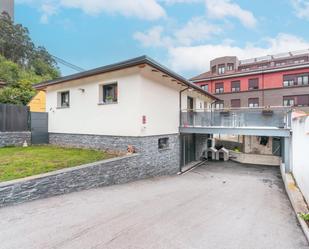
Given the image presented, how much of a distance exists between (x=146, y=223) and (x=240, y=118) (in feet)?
27.7

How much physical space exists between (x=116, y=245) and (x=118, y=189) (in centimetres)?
385

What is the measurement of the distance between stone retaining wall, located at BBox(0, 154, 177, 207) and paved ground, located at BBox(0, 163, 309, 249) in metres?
0.27

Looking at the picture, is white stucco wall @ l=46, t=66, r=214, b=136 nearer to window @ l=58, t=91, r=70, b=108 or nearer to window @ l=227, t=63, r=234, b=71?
window @ l=58, t=91, r=70, b=108

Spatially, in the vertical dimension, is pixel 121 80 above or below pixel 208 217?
above

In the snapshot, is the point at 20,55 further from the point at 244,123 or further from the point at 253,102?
the point at 244,123

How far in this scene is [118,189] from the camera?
7.21m

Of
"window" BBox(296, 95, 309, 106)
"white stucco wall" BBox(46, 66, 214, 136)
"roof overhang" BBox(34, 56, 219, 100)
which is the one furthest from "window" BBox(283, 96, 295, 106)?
"roof overhang" BBox(34, 56, 219, 100)

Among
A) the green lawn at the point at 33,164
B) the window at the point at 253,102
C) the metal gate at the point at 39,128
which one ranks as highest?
the window at the point at 253,102

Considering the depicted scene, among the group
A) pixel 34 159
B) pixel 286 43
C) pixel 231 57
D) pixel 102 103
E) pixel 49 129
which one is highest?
pixel 286 43

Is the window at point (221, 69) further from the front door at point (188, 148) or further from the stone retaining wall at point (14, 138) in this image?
the stone retaining wall at point (14, 138)

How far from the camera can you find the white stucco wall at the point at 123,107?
931 cm

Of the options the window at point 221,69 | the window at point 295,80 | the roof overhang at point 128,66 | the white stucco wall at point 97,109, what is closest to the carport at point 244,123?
the roof overhang at point 128,66

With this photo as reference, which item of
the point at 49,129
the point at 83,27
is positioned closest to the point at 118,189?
the point at 49,129

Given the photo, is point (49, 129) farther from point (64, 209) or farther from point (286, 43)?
point (286, 43)
